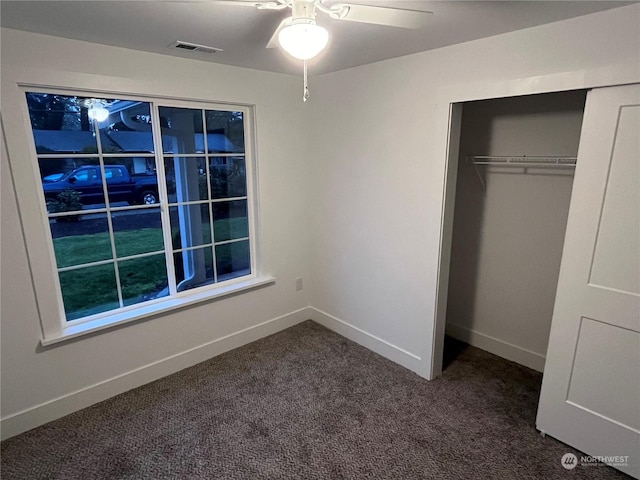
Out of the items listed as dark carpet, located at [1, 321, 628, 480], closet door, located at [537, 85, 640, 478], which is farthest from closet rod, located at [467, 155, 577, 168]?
dark carpet, located at [1, 321, 628, 480]

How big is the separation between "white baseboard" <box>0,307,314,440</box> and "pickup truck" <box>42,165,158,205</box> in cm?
127

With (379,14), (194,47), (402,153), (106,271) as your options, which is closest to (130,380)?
(106,271)

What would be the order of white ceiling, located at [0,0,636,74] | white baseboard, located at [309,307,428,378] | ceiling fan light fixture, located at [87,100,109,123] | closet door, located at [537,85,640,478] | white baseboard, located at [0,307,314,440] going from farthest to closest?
white baseboard, located at [309,307,428,378]
ceiling fan light fixture, located at [87,100,109,123]
white baseboard, located at [0,307,314,440]
closet door, located at [537,85,640,478]
white ceiling, located at [0,0,636,74]

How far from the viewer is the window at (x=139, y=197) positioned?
7.63 feet

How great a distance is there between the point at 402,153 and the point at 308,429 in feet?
6.62

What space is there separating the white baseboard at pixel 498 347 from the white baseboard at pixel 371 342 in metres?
0.74

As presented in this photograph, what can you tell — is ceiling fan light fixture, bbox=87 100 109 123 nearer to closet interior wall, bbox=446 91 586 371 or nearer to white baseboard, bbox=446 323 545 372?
closet interior wall, bbox=446 91 586 371

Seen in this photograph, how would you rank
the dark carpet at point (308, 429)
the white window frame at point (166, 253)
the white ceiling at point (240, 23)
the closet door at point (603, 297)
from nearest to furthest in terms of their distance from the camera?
1. the white ceiling at point (240, 23)
2. the closet door at point (603, 297)
3. the dark carpet at point (308, 429)
4. the white window frame at point (166, 253)

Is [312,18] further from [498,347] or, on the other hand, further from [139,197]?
[498,347]

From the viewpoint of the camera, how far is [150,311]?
2.69 meters

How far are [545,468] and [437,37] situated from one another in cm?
253

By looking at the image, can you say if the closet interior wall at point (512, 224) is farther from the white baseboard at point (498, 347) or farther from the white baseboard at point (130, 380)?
the white baseboard at point (130, 380)

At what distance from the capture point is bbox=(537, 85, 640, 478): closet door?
1.74 m

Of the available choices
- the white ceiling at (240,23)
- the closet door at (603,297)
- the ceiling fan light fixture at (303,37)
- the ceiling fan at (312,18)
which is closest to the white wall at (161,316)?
the white ceiling at (240,23)
